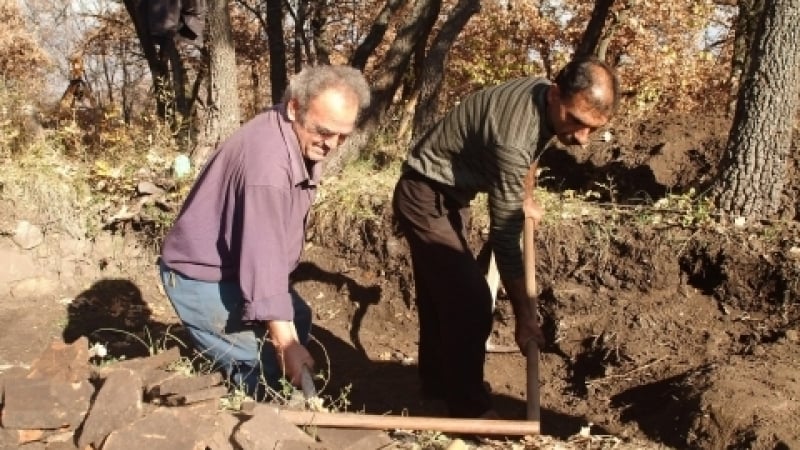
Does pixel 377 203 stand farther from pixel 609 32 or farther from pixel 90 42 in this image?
pixel 90 42

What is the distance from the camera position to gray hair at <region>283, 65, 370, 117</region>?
9.31 feet

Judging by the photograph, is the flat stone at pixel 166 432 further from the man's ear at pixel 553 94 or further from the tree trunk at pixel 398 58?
the tree trunk at pixel 398 58

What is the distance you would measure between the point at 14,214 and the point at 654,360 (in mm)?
4953

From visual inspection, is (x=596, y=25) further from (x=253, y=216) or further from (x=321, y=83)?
(x=253, y=216)

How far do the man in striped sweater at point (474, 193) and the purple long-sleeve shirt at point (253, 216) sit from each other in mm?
900

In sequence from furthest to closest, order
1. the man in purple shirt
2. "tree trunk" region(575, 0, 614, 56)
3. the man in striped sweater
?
"tree trunk" region(575, 0, 614, 56)
the man in striped sweater
the man in purple shirt

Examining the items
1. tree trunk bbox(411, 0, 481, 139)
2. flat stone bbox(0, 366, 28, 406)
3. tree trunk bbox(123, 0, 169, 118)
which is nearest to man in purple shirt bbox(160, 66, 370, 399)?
flat stone bbox(0, 366, 28, 406)

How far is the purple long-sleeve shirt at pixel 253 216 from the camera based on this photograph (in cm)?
281

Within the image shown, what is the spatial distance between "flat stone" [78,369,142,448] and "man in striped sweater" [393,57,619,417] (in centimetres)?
170

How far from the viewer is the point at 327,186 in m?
6.78

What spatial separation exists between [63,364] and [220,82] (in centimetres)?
509

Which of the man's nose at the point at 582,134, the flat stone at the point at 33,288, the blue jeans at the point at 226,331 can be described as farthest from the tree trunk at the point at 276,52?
the man's nose at the point at 582,134

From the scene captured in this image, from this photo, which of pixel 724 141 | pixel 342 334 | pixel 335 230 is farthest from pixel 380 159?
pixel 724 141

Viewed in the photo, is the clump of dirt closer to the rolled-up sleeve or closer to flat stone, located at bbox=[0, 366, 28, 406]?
the rolled-up sleeve
